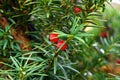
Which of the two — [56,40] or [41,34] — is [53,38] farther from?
[41,34]

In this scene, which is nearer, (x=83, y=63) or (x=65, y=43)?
(x=65, y=43)

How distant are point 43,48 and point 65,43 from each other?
0.08m

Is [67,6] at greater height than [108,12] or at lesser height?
greater

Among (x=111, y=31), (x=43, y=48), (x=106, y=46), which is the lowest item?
(x=111, y=31)

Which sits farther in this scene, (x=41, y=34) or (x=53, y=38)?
(x=41, y=34)

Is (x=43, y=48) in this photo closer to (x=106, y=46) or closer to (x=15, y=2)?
(x=15, y=2)

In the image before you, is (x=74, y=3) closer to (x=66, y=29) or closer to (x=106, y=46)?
(x=66, y=29)

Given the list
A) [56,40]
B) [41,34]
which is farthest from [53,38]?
[41,34]

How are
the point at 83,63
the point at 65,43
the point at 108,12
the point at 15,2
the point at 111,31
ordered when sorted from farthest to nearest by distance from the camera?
the point at 108,12
the point at 111,31
the point at 83,63
the point at 15,2
the point at 65,43

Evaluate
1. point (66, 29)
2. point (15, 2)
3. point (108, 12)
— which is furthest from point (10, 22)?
point (108, 12)

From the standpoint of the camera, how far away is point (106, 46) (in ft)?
3.41

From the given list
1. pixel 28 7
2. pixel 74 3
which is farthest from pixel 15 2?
pixel 74 3

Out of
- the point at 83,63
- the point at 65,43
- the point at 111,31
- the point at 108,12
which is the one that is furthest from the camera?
the point at 108,12

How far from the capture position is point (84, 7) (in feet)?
2.37
